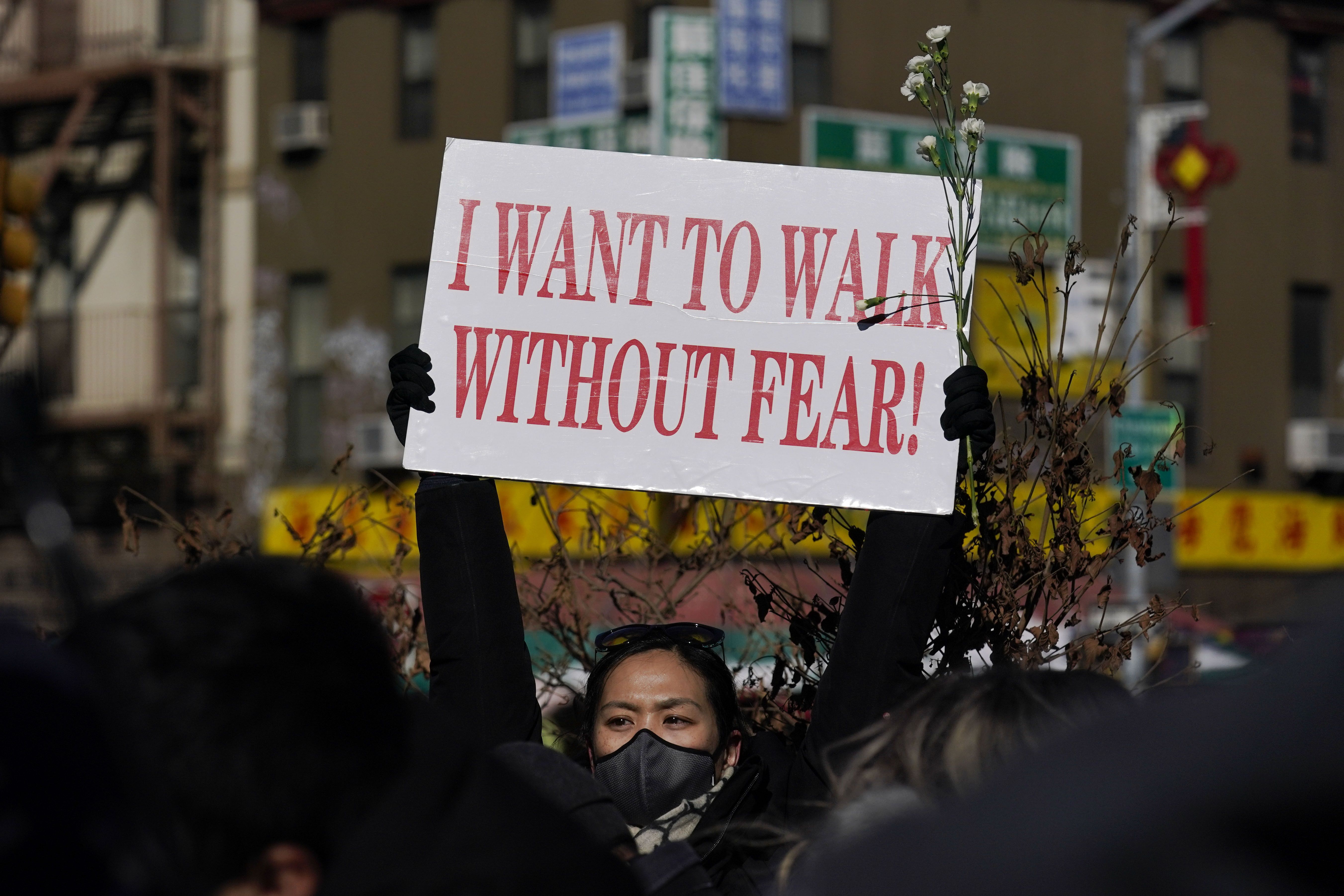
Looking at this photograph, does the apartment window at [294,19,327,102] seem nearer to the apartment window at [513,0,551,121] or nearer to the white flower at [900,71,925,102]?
the apartment window at [513,0,551,121]

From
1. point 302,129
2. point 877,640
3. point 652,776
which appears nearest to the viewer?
point 877,640

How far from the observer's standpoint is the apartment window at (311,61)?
704 inches

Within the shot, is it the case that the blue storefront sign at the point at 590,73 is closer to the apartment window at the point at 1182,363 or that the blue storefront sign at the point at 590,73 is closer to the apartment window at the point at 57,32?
the apartment window at the point at 57,32

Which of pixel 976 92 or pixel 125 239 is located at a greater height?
pixel 125 239

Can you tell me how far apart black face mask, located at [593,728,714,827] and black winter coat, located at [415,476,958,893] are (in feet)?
0.40

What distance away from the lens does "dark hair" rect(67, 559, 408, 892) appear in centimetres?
134

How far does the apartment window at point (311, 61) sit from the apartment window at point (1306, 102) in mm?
11729

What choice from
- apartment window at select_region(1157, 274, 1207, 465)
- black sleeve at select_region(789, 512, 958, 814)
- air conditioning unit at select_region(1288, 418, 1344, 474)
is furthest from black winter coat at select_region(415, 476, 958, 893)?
air conditioning unit at select_region(1288, 418, 1344, 474)

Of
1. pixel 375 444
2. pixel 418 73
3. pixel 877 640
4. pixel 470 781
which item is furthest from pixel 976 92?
pixel 418 73

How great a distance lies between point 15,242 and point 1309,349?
15.5 meters

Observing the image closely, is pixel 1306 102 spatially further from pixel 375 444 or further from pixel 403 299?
pixel 375 444

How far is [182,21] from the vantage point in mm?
18484

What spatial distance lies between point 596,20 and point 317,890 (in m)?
15.8

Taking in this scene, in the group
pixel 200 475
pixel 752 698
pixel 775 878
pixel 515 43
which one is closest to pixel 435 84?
pixel 515 43
